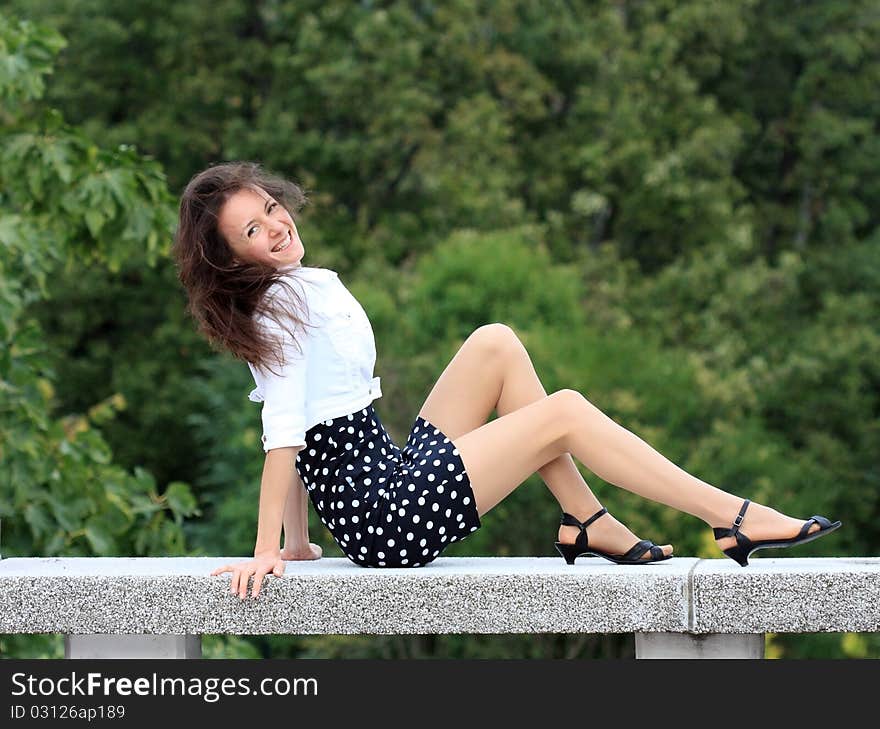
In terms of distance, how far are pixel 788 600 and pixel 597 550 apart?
0.61 meters

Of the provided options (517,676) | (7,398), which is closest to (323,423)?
(517,676)

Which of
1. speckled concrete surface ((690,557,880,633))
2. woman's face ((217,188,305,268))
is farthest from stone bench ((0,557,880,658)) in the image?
woman's face ((217,188,305,268))

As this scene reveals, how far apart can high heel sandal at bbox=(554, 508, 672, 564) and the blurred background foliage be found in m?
9.10

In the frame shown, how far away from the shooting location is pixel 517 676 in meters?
3.07

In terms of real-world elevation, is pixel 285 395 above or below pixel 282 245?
below

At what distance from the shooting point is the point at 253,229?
3.51m

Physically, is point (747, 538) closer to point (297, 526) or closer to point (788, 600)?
point (788, 600)

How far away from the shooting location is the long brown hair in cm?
341

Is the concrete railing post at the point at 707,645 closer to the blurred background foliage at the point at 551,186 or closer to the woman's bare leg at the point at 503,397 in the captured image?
the woman's bare leg at the point at 503,397

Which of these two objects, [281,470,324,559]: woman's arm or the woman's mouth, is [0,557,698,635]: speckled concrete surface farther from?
the woman's mouth

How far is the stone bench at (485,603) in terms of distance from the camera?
10.1 ft

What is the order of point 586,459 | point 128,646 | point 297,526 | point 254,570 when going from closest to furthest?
point 254,570 → point 128,646 → point 586,459 → point 297,526

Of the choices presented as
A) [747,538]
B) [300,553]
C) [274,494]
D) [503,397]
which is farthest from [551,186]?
[274,494]

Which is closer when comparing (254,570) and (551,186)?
(254,570)
